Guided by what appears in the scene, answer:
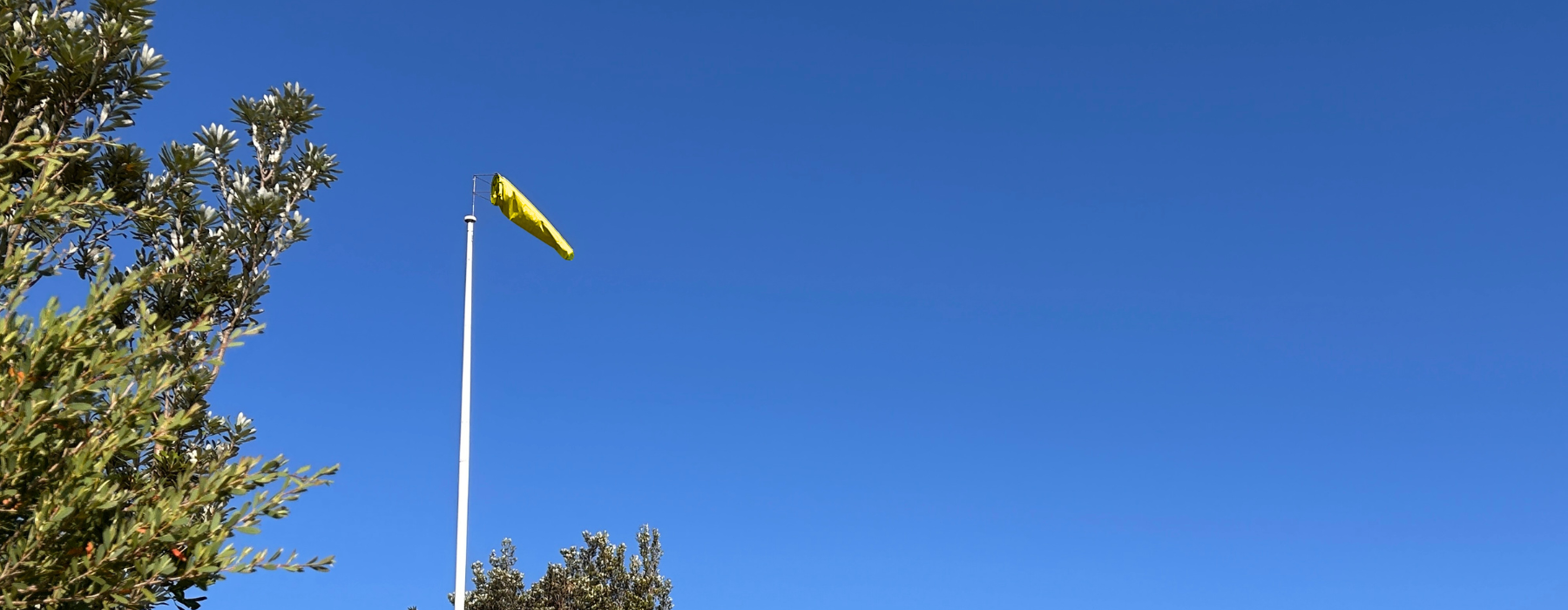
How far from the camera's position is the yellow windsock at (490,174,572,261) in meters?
24.2

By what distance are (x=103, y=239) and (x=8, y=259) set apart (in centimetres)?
258

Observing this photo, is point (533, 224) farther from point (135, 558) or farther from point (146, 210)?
point (135, 558)

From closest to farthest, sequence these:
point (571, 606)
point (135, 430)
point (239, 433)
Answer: point (135, 430)
point (239, 433)
point (571, 606)

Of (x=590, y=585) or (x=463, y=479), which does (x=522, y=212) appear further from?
(x=590, y=585)

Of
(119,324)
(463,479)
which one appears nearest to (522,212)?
(463,479)

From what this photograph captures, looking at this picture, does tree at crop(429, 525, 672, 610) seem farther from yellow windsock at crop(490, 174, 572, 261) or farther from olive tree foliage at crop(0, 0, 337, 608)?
olive tree foliage at crop(0, 0, 337, 608)

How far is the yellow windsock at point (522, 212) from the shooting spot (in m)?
24.2

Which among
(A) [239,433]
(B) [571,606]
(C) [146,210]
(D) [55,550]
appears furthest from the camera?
(B) [571,606]

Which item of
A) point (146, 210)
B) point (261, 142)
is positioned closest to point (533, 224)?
point (261, 142)

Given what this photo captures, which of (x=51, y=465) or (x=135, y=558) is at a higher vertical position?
(x=51, y=465)

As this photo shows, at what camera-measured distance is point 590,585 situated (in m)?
38.4

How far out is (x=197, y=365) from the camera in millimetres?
9641

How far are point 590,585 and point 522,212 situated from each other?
1787cm

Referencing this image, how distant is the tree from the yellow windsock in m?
16.1
